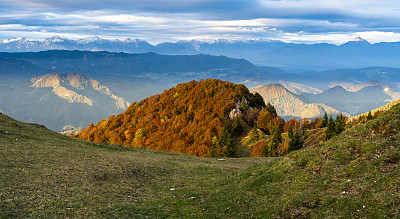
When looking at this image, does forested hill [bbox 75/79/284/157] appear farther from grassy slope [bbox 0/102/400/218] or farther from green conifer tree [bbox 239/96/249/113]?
grassy slope [bbox 0/102/400/218]

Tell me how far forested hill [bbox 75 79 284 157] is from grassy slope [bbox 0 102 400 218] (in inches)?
2256

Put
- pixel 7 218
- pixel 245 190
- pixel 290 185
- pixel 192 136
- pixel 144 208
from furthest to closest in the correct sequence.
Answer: pixel 192 136, pixel 245 190, pixel 290 185, pixel 144 208, pixel 7 218

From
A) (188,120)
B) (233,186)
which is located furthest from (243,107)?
(233,186)

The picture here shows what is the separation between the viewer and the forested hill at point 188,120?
330 feet

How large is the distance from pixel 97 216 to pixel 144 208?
11.0ft

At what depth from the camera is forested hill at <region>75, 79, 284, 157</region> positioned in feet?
330

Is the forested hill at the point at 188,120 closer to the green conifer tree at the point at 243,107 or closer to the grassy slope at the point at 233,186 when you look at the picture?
the green conifer tree at the point at 243,107

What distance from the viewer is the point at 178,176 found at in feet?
100

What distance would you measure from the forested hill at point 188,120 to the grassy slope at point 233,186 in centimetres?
5730

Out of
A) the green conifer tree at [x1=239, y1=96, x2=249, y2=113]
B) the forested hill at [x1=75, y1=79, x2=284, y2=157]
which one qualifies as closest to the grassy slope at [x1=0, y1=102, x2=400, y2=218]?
the forested hill at [x1=75, y1=79, x2=284, y2=157]

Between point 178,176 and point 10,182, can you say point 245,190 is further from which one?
point 10,182

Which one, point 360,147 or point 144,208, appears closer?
point 144,208

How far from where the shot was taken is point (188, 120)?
121312 millimetres

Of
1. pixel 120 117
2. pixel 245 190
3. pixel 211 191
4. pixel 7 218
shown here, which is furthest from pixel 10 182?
pixel 120 117
